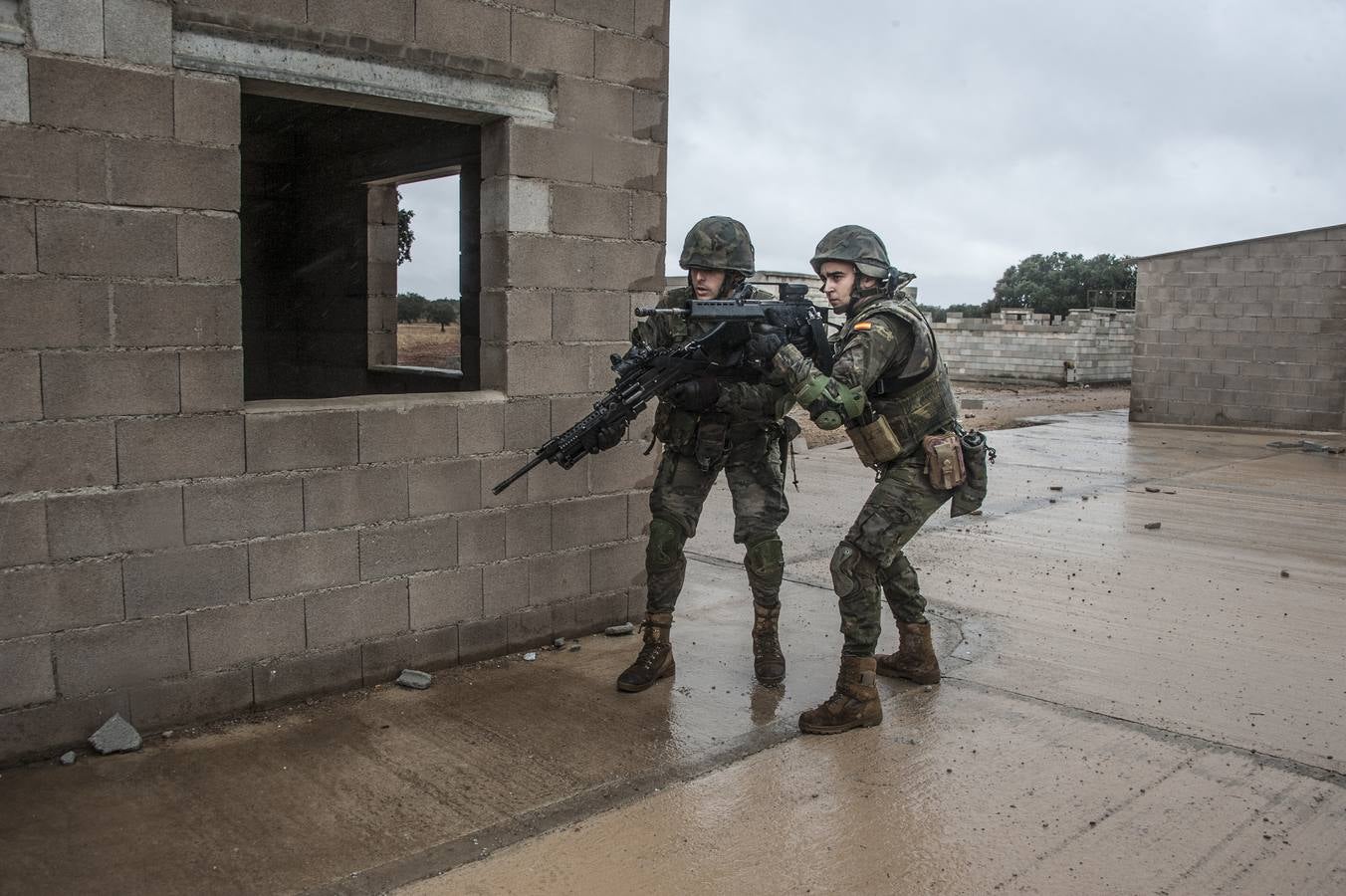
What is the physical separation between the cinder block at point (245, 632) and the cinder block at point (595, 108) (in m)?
2.46

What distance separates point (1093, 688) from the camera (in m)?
4.71

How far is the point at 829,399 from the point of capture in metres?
4.09

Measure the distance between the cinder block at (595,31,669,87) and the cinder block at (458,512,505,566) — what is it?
6.96 feet

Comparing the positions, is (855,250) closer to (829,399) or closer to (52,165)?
(829,399)

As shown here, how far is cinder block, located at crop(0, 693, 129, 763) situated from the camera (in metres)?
3.71

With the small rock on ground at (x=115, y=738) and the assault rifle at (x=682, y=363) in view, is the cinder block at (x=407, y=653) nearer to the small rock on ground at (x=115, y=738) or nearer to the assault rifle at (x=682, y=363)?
the assault rifle at (x=682, y=363)

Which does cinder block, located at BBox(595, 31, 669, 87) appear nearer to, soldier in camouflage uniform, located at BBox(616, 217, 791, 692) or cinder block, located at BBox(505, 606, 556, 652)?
soldier in camouflage uniform, located at BBox(616, 217, 791, 692)

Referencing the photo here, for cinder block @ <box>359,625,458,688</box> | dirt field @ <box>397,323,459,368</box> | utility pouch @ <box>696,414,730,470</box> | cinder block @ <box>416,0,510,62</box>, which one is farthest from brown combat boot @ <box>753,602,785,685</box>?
dirt field @ <box>397,323,459,368</box>

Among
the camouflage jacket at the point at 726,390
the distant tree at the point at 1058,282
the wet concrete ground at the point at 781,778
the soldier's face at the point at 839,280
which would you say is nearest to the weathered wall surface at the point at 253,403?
the wet concrete ground at the point at 781,778

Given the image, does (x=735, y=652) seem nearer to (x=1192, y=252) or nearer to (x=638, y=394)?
(x=638, y=394)

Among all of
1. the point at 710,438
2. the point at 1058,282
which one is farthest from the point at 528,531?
the point at 1058,282

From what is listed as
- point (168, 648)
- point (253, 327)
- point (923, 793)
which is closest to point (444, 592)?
point (168, 648)

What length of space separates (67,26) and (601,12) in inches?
91.8

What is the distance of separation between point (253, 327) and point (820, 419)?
6421 millimetres
